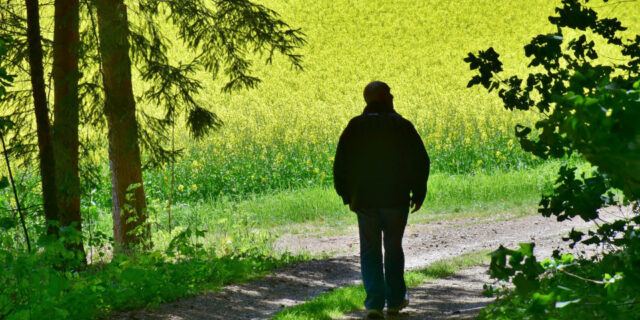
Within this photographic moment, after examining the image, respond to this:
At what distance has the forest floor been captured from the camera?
7.21 metres

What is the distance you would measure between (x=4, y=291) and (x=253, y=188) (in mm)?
12637

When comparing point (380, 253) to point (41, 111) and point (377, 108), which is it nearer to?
point (377, 108)

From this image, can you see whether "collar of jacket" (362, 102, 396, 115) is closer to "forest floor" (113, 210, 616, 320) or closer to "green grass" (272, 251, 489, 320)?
"green grass" (272, 251, 489, 320)

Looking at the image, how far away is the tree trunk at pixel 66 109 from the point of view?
9.01m

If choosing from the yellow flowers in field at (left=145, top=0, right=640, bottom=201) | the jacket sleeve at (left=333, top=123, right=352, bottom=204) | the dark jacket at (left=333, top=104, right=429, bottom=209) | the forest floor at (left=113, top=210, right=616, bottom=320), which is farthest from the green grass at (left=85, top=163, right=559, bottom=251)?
the dark jacket at (left=333, top=104, right=429, bottom=209)

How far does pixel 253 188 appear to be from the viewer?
713 inches

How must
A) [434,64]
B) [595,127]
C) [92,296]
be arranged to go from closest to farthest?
[595,127] < [92,296] < [434,64]

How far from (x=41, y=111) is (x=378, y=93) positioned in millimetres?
3467

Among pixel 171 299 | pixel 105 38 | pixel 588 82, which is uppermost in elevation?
pixel 105 38

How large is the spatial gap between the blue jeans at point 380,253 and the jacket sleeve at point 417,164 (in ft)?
0.59

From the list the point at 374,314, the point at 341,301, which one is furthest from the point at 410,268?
the point at 374,314

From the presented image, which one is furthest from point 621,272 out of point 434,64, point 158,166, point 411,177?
point 434,64

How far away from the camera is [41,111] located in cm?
781

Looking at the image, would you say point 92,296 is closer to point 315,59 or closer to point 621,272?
point 621,272
